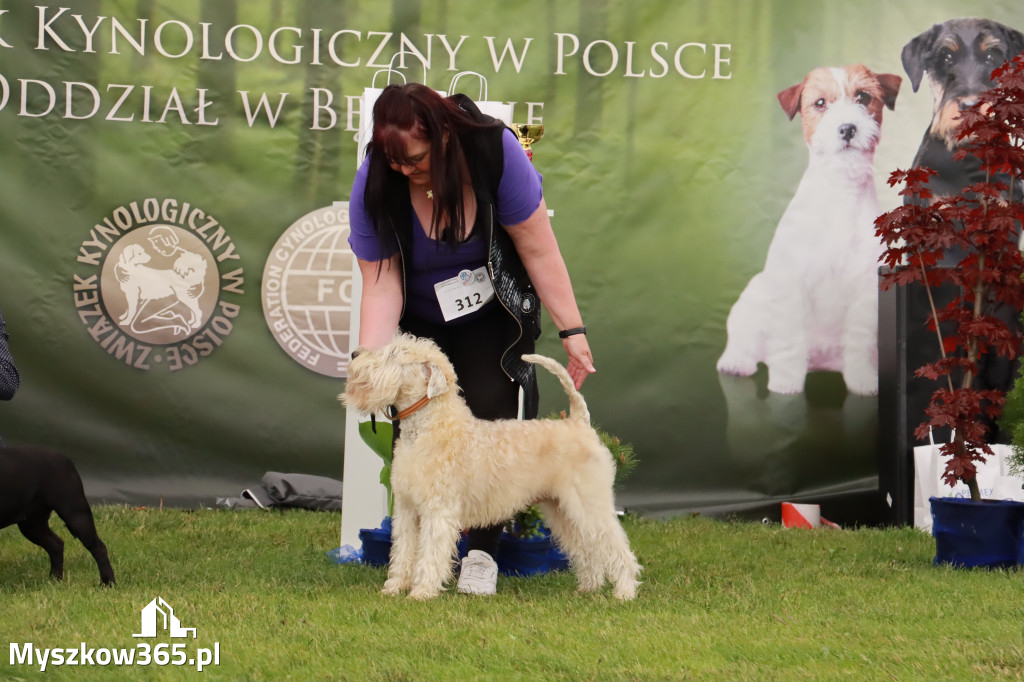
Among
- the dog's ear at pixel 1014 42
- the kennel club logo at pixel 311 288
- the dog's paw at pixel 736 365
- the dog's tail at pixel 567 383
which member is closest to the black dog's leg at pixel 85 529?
the dog's tail at pixel 567 383

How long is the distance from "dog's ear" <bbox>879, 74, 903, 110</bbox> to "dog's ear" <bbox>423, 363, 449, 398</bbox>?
3862 millimetres

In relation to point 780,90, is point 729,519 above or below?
below

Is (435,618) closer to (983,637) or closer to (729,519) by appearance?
(983,637)

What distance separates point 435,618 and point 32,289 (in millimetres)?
3702

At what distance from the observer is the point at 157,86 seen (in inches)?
226

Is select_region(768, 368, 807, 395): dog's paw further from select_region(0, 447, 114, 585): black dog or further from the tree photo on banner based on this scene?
select_region(0, 447, 114, 585): black dog

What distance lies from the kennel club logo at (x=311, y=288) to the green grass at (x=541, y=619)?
1.53 metres

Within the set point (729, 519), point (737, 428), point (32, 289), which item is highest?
point (32, 289)

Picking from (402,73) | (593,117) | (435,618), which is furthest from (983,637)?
(402,73)

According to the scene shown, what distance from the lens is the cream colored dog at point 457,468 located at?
323 cm

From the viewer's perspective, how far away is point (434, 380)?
3219mm

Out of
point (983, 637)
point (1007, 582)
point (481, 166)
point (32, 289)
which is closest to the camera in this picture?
point (983, 637)

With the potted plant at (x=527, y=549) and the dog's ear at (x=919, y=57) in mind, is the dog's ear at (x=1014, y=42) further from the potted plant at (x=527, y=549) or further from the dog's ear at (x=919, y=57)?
the potted plant at (x=527, y=549)

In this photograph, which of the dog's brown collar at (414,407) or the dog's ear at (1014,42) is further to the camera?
the dog's ear at (1014,42)
